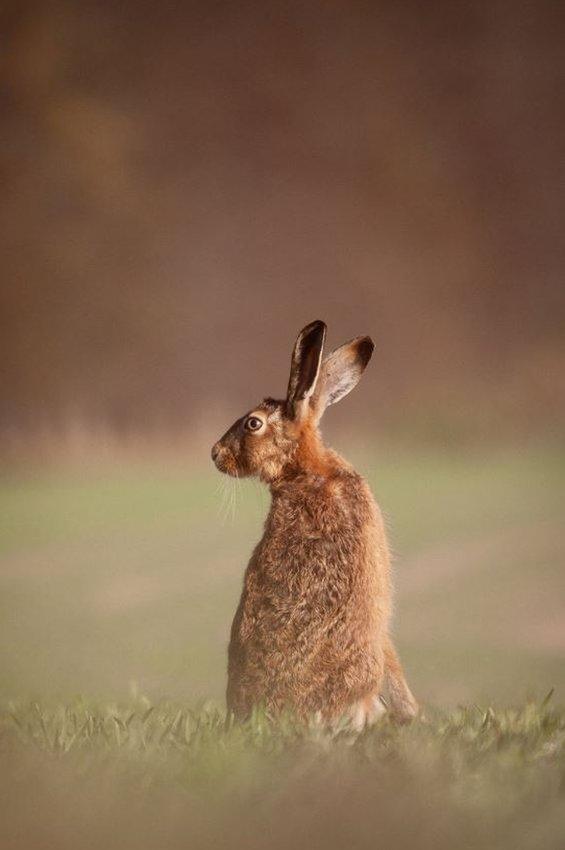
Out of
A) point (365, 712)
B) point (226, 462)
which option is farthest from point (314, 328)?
point (365, 712)

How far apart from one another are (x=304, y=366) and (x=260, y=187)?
2.81ft

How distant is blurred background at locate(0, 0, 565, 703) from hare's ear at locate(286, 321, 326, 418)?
549 millimetres

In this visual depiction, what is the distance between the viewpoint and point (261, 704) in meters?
2.24

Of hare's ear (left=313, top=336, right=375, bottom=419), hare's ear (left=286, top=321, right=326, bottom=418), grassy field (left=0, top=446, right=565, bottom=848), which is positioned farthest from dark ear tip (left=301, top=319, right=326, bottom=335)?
grassy field (left=0, top=446, right=565, bottom=848)

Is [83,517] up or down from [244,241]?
down

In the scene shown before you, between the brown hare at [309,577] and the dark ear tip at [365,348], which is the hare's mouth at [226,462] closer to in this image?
the brown hare at [309,577]

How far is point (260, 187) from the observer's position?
9.83 feet

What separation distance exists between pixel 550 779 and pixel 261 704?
54 centimetres

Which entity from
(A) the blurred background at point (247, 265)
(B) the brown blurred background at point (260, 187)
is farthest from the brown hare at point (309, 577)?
(B) the brown blurred background at point (260, 187)

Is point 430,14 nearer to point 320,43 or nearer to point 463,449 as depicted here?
point 320,43

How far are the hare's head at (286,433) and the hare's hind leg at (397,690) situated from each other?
15.8 inches

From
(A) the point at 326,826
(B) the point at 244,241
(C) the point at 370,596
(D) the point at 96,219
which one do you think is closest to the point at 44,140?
(D) the point at 96,219

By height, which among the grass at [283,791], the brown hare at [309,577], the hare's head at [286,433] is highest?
the hare's head at [286,433]

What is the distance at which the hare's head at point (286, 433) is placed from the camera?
2.32 meters
